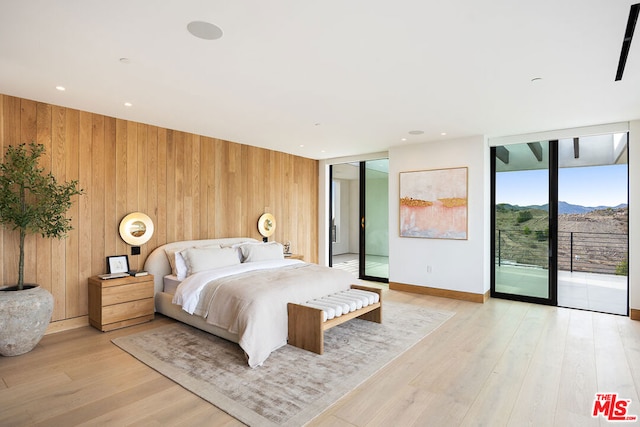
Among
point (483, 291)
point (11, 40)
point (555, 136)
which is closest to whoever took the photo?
point (11, 40)

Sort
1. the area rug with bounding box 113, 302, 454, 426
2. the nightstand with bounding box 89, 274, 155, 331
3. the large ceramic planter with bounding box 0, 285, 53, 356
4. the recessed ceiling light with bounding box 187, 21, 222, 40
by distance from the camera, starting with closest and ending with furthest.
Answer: the recessed ceiling light with bounding box 187, 21, 222, 40 → the area rug with bounding box 113, 302, 454, 426 → the large ceramic planter with bounding box 0, 285, 53, 356 → the nightstand with bounding box 89, 274, 155, 331

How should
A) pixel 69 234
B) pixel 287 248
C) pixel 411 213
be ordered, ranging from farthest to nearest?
pixel 287 248 → pixel 411 213 → pixel 69 234

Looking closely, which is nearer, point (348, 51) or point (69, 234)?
point (348, 51)

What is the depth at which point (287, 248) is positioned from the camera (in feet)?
21.6

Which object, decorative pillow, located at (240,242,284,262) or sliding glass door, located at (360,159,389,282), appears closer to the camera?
decorative pillow, located at (240,242,284,262)

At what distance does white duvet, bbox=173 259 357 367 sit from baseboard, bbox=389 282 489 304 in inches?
73.7

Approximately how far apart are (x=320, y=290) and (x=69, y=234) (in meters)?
2.96

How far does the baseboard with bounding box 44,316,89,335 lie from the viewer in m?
3.77

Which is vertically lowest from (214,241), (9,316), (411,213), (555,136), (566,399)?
(566,399)

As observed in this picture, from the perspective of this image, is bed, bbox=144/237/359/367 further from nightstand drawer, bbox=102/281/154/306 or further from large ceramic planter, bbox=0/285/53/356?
large ceramic planter, bbox=0/285/53/356

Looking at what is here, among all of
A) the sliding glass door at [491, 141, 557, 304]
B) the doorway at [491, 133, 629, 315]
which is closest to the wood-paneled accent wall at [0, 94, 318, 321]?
the sliding glass door at [491, 141, 557, 304]

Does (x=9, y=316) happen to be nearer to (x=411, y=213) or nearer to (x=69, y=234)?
(x=69, y=234)

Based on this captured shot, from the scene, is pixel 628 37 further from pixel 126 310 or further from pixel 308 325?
pixel 126 310

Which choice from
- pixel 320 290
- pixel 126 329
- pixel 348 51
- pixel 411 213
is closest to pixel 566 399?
pixel 320 290
